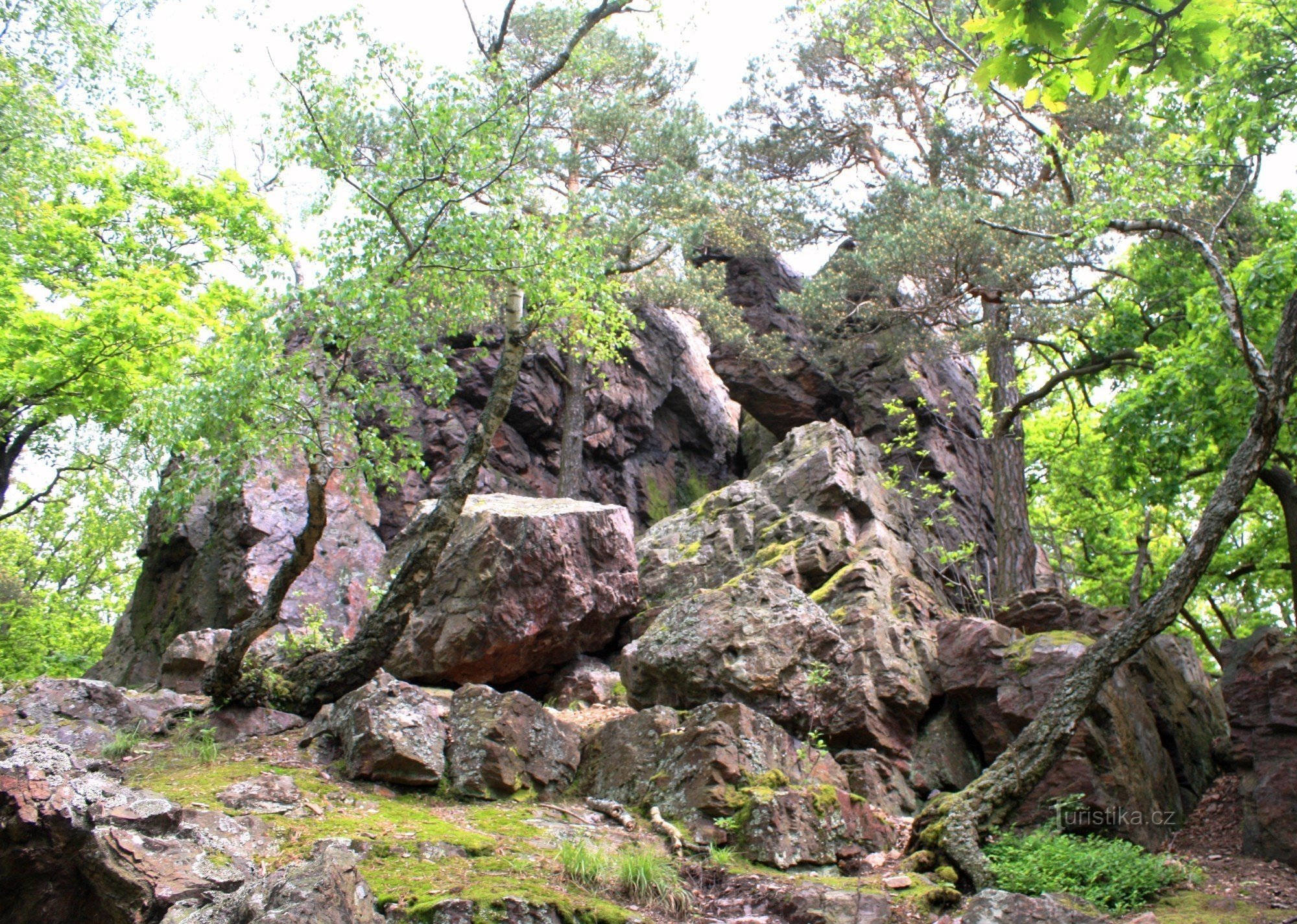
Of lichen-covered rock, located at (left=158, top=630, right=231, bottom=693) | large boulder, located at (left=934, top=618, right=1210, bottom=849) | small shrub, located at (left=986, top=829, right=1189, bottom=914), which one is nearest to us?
small shrub, located at (left=986, top=829, right=1189, bottom=914)

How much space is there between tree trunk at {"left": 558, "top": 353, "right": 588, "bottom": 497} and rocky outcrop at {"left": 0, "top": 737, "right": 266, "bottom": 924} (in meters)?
12.6

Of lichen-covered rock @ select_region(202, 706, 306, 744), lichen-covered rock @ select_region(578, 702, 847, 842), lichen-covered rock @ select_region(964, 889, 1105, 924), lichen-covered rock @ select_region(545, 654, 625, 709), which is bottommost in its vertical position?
lichen-covered rock @ select_region(964, 889, 1105, 924)

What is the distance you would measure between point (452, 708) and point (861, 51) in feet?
35.2

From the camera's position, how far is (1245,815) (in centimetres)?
767

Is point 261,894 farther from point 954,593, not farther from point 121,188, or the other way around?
point 121,188

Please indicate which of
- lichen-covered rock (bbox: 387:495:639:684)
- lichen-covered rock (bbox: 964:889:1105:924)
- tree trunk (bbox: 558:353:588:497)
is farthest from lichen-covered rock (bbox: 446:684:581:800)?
tree trunk (bbox: 558:353:588:497)

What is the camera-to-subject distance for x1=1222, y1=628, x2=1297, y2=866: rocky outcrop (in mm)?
7387

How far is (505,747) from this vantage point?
24.7ft

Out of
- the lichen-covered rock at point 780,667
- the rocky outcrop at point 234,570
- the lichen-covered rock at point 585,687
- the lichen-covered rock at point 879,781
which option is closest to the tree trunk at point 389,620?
the lichen-covered rock at point 780,667

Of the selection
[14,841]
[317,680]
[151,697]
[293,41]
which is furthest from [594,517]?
[14,841]

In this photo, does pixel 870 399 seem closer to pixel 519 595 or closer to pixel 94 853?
pixel 519 595

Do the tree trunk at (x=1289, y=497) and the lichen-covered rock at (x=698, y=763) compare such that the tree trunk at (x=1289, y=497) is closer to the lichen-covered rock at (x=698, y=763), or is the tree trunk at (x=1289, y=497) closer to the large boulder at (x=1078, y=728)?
the large boulder at (x=1078, y=728)

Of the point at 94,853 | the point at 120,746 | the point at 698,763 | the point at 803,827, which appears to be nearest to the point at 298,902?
the point at 94,853

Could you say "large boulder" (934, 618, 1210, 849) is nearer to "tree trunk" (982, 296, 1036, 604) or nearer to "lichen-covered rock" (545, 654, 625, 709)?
"tree trunk" (982, 296, 1036, 604)
